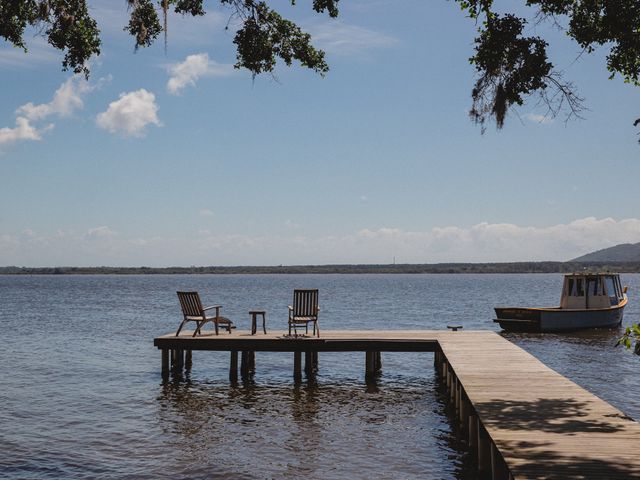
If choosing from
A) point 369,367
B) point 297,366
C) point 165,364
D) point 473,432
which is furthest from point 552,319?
point 473,432

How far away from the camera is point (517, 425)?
296 inches

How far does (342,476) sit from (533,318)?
2451cm

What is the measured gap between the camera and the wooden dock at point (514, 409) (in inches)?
244

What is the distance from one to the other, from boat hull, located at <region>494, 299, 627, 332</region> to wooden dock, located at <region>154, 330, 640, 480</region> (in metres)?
16.3

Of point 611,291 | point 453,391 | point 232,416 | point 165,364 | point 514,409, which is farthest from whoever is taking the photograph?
point 611,291

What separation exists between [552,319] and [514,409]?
81.8 feet

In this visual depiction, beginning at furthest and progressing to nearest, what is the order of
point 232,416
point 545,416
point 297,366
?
point 297,366 < point 232,416 < point 545,416

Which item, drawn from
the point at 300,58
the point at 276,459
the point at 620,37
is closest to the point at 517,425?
the point at 276,459

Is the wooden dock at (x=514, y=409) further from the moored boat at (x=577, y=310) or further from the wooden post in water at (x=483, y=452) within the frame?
the moored boat at (x=577, y=310)

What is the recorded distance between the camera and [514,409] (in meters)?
8.34

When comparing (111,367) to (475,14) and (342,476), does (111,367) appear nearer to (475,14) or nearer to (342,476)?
(342,476)

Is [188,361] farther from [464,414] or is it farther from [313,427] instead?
[464,414]

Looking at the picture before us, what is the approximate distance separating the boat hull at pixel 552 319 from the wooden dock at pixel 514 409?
53.5ft

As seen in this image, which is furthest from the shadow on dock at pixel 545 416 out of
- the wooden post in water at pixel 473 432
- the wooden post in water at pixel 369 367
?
the wooden post in water at pixel 369 367
